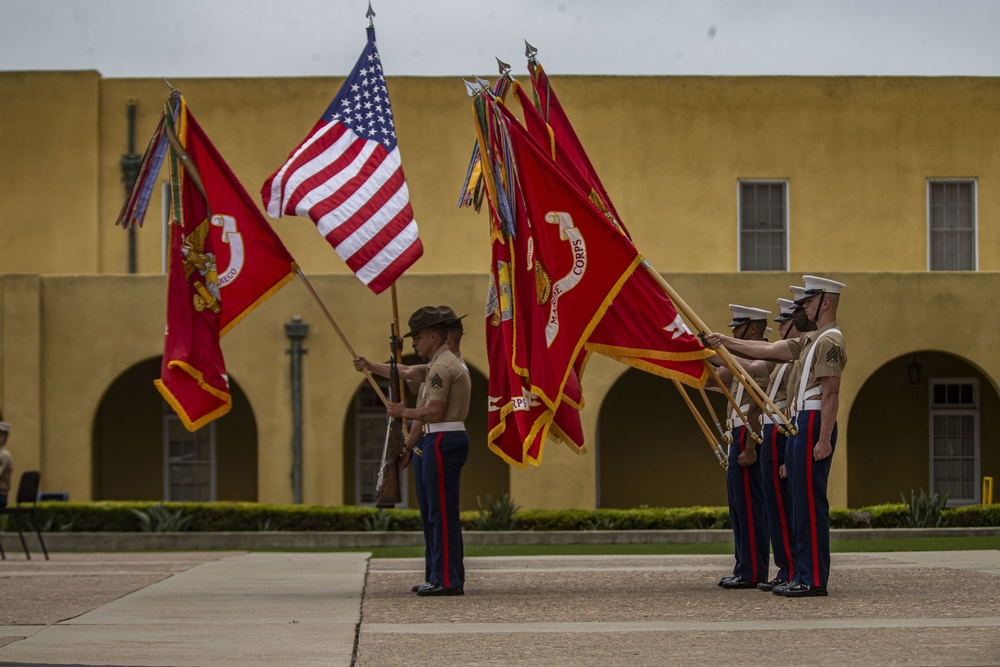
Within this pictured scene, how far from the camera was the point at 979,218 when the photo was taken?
2264cm

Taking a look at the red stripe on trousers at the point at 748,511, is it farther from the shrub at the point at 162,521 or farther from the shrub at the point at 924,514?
the shrub at the point at 162,521

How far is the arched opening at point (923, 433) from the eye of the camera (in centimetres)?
2236

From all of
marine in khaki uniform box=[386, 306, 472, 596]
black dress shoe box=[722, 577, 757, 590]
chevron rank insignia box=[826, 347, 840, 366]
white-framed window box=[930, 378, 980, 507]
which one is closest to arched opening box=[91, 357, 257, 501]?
white-framed window box=[930, 378, 980, 507]

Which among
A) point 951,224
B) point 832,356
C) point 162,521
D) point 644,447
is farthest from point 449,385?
point 951,224

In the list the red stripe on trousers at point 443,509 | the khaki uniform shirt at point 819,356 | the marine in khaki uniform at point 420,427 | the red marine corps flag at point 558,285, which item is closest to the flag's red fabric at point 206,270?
A: the marine in khaki uniform at point 420,427

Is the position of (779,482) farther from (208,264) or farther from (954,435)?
(954,435)

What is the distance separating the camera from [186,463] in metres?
22.5

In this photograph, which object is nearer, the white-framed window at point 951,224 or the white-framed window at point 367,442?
the white-framed window at point 367,442

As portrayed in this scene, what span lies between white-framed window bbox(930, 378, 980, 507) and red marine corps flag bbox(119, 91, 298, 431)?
46.4ft

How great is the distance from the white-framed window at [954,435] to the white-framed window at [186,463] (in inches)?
427

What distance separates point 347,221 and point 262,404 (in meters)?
10.1

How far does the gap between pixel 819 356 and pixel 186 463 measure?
14.9m

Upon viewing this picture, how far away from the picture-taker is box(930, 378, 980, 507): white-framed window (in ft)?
73.6

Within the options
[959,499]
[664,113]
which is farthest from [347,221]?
[959,499]
